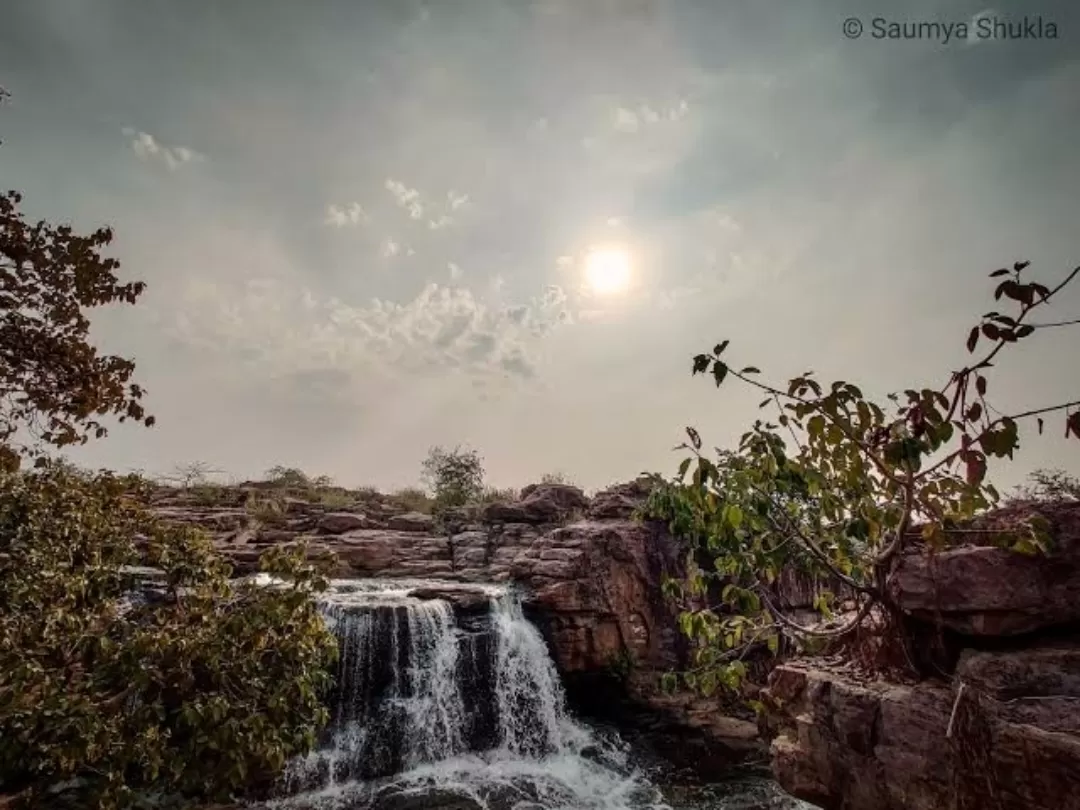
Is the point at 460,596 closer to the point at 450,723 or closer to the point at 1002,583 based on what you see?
the point at 450,723

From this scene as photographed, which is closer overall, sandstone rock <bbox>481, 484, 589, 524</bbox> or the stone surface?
the stone surface

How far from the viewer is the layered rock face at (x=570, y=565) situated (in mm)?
13477

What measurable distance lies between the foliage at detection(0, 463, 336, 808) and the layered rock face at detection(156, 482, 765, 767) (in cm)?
582

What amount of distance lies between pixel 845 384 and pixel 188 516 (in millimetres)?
18178

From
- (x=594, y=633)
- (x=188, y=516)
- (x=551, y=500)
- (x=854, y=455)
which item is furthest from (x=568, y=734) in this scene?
(x=188, y=516)

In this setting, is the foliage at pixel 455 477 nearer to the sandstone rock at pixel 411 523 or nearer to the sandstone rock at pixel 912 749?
the sandstone rock at pixel 411 523

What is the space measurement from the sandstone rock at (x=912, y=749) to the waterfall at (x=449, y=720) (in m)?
5.89

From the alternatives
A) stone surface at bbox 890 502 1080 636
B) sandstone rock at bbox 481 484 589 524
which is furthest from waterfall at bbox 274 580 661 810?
stone surface at bbox 890 502 1080 636

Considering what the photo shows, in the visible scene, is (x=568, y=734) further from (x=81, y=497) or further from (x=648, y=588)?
(x=81, y=497)

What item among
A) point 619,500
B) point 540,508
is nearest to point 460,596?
point 619,500

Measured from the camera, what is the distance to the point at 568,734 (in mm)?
12305

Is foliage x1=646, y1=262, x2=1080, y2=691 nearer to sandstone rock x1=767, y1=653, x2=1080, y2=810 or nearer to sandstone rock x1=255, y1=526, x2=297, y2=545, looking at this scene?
sandstone rock x1=767, y1=653, x2=1080, y2=810

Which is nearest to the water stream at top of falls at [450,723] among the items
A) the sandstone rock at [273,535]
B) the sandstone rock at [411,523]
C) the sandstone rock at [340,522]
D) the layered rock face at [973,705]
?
the sandstone rock at [273,535]

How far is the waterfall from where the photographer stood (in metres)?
9.38
